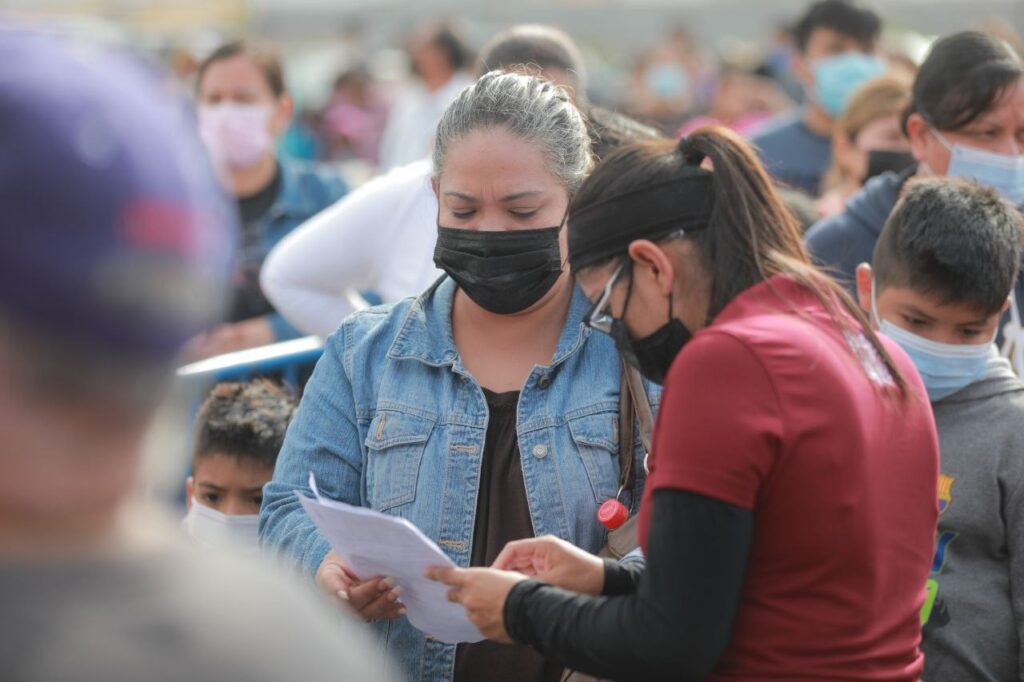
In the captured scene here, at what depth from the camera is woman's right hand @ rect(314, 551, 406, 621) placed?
2.57 m

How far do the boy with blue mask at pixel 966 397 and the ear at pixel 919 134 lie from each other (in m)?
0.99

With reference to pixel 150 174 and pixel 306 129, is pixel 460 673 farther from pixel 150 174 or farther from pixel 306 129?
pixel 306 129

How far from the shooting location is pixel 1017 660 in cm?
307

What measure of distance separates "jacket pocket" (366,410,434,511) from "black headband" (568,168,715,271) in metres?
0.67

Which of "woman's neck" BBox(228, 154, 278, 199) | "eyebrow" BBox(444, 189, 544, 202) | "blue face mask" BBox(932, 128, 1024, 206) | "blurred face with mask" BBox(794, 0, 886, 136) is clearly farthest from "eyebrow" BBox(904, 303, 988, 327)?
"blurred face with mask" BBox(794, 0, 886, 136)

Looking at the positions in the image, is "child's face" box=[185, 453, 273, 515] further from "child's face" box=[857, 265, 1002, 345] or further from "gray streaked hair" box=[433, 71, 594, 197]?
"child's face" box=[857, 265, 1002, 345]

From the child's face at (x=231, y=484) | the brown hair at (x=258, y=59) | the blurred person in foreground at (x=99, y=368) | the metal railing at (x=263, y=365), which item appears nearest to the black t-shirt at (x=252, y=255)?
the brown hair at (x=258, y=59)

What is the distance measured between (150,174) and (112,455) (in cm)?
27

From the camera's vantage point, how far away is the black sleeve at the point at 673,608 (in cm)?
198

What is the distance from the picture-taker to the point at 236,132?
5.93 metres

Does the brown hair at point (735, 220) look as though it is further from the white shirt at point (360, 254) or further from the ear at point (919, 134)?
the ear at point (919, 134)

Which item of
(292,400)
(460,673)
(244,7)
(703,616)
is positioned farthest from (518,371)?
(244,7)

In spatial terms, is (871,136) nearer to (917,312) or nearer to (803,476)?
(917,312)

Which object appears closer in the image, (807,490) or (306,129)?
(807,490)
